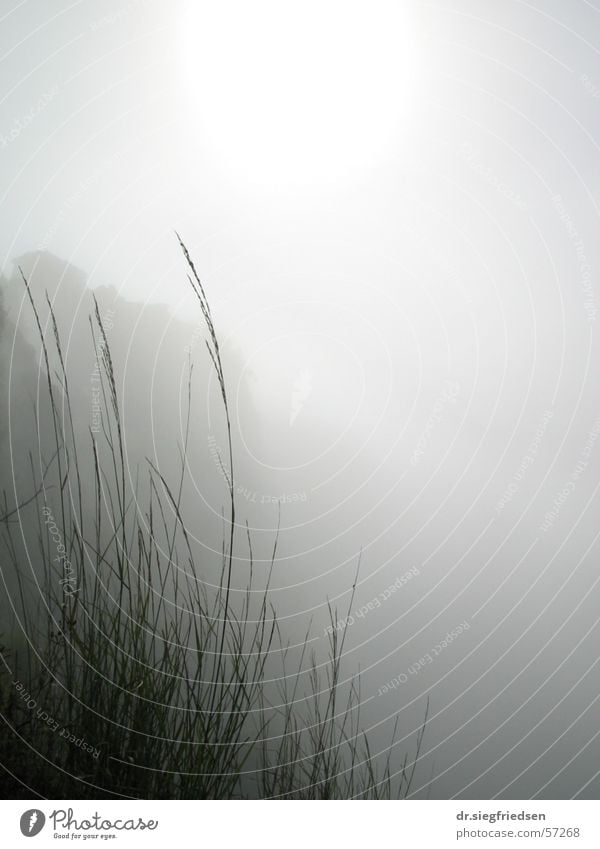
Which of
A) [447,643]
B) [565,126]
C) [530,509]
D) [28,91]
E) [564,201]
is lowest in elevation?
[447,643]

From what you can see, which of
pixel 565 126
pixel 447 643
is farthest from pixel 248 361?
pixel 447 643

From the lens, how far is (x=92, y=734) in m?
1.18

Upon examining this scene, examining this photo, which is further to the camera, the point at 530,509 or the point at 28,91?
the point at 530,509

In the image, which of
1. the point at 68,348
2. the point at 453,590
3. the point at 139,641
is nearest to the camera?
the point at 139,641

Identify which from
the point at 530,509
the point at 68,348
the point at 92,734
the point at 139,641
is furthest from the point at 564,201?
the point at 92,734

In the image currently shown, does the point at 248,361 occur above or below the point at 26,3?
below

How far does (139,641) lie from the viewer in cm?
130

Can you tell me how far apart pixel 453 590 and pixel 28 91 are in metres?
1.93

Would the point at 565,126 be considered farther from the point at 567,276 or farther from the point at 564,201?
the point at 567,276

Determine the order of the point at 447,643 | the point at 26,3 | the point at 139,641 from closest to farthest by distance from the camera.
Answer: the point at 139,641 → the point at 26,3 → the point at 447,643
